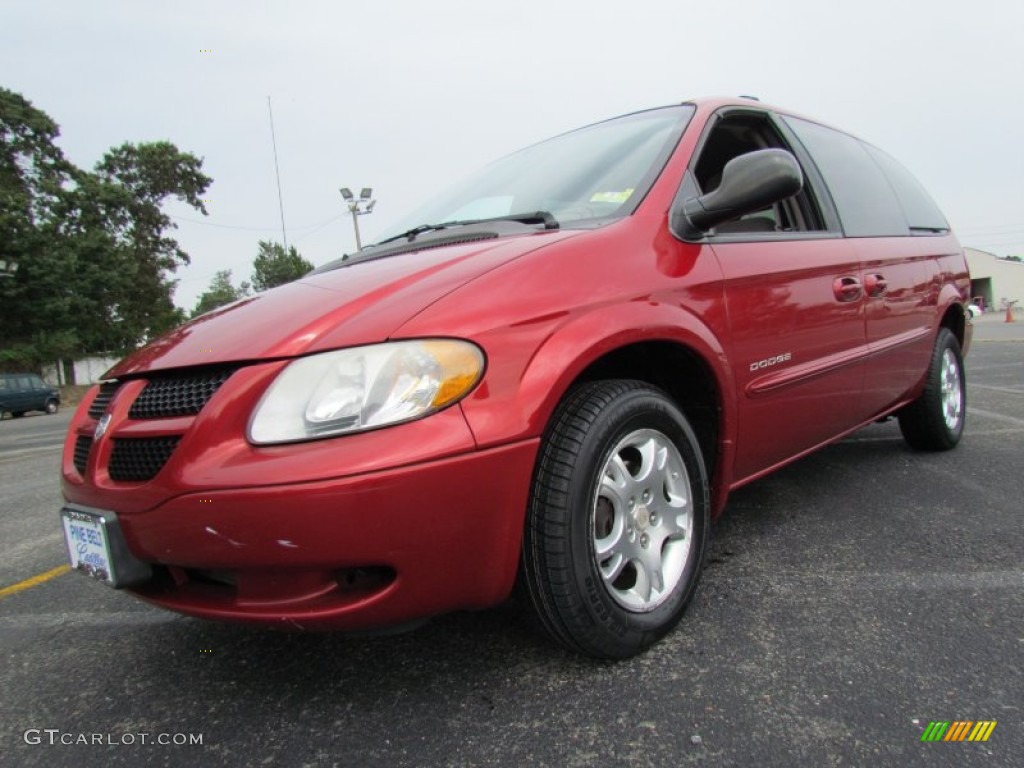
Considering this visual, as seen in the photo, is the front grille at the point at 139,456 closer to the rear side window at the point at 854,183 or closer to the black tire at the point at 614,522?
the black tire at the point at 614,522

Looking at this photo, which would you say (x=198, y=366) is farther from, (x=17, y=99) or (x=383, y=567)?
(x=17, y=99)

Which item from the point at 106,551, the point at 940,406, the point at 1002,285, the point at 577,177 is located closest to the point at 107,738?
the point at 106,551

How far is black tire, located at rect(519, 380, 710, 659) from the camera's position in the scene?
1591mm

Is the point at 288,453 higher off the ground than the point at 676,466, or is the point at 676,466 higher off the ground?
the point at 288,453

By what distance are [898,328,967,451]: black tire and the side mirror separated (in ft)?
7.22

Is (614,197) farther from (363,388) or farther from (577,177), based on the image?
(363,388)

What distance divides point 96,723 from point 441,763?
92 cm

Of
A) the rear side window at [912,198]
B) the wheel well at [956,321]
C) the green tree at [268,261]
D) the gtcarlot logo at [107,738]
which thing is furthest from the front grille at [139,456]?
the green tree at [268,261]

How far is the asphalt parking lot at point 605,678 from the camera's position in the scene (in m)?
1.46

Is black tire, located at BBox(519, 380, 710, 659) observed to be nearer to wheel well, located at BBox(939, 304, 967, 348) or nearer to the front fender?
the front fender

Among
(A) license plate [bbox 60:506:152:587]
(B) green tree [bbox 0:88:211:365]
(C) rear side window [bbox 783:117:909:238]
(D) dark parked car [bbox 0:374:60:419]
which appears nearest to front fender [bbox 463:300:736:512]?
(A) license plate [bbox 60:506:152:587]

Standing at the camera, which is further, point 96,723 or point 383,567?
point 96,723

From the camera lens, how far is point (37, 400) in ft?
71.2

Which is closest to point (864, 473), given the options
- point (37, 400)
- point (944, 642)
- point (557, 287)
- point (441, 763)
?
point (944, 642)
